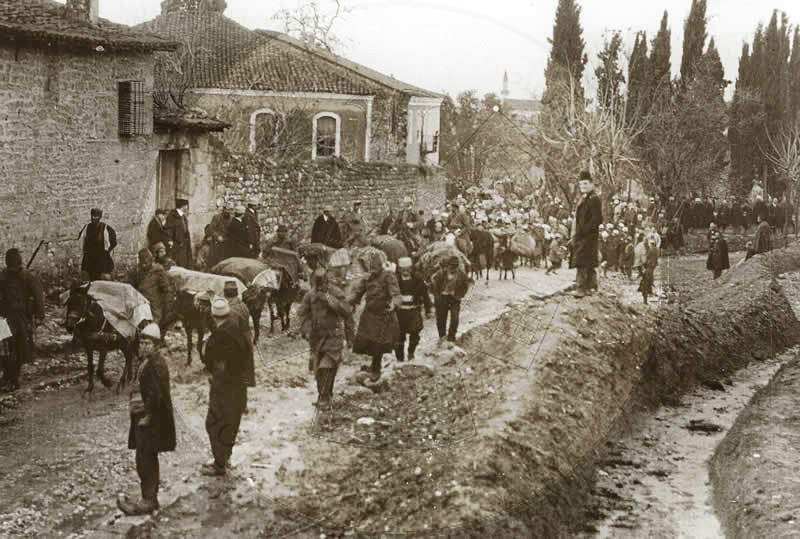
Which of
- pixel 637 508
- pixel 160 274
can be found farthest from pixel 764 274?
pixel 160 274

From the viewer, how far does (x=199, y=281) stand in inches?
524

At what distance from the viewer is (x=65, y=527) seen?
11828 mm

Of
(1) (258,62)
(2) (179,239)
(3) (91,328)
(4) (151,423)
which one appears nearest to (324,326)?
(4) (151,423)

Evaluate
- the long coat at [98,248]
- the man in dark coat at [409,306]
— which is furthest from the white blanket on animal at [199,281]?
the long coat at [98,248]

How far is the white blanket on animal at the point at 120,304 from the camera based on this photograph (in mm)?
15461

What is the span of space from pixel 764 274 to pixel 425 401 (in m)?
24.9

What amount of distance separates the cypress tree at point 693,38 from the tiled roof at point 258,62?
2316cm

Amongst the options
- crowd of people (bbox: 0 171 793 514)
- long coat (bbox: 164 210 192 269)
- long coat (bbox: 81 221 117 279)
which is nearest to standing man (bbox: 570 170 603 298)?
→ crowd of people (bbox: 0 171 793 514)

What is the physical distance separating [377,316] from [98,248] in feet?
23.0

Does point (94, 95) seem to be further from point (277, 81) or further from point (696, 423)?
point (696, 423)

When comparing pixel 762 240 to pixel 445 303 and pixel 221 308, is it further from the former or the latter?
pixel 221 308

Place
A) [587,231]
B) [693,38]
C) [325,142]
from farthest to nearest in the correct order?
[693,38] → [587,231] → [325,142]

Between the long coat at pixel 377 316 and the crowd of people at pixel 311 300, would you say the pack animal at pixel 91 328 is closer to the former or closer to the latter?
the crowd of people at pixel 311 300

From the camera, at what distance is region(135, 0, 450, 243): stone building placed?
13219 mm
